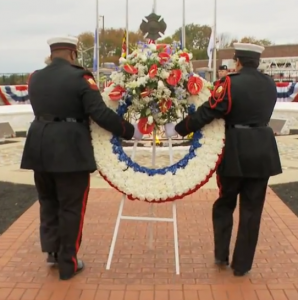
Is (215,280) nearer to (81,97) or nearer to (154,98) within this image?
(154,98)

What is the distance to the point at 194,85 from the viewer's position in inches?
165

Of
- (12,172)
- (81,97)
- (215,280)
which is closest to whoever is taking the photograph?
(81,97)

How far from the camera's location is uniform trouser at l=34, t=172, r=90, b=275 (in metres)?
4.04

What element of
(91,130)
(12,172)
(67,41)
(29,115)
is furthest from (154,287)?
(29,115)

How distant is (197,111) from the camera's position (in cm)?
414

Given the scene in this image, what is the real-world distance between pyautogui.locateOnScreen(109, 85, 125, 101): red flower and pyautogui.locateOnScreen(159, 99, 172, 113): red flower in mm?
334

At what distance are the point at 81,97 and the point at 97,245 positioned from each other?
70.5 inches

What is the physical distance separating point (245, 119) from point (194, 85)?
51 centimetres

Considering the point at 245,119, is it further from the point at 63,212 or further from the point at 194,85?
the point at 63,212

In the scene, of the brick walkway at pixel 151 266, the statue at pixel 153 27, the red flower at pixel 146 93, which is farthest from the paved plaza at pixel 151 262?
the statue at pixel 153 27

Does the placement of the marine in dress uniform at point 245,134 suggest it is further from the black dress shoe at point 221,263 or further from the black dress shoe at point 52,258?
the black dress shoe at point 52,258

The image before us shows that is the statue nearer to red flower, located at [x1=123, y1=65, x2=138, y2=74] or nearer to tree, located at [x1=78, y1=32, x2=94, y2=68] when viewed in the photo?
red flower, located at [x1=123, y1=65, x2=138, y2=74]

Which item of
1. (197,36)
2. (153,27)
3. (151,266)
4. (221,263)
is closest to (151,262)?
(151,266)

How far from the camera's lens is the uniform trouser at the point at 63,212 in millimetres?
4043
